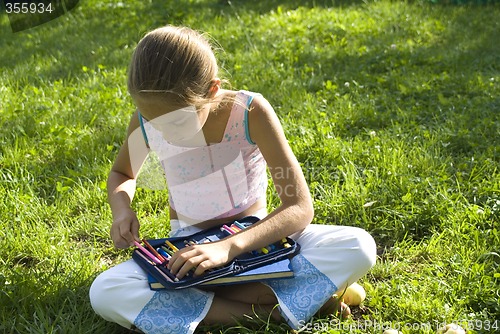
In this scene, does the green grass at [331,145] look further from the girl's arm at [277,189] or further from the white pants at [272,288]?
the girl's arm at [277,189]

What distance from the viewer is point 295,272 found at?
91.7 inches

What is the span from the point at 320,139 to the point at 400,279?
3.95 feet

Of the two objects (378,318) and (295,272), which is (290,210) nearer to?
(295,272)

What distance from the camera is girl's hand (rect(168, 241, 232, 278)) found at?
Result: 2109 mm

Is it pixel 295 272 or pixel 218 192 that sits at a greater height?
pixel 218 192

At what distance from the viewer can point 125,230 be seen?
235cm

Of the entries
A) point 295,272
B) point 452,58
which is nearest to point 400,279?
point 295,272

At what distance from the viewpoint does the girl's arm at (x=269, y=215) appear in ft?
7.02

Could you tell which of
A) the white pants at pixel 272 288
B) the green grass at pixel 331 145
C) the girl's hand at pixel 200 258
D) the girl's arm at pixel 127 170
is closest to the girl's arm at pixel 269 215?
the girl's hand at pixel 200 258

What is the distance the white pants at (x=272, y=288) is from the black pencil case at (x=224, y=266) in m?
0.05

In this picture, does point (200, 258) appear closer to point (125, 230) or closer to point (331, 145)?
point (125, 230)

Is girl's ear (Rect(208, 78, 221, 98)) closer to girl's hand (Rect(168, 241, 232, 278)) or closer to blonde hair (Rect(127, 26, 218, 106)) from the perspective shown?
blonde hair (Rect(127, 26, 218, 106))

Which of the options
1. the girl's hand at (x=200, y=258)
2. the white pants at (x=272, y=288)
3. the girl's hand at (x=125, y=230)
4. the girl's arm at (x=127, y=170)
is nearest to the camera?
the girl's hand at (x=200, y=258)

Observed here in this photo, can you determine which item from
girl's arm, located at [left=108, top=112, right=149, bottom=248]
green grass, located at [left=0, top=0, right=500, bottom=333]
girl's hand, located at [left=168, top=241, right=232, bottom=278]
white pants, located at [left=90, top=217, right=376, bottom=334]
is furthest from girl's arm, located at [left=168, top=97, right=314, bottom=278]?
girl's arm, located at [left=108, top=112, right=149, bottom=248]
